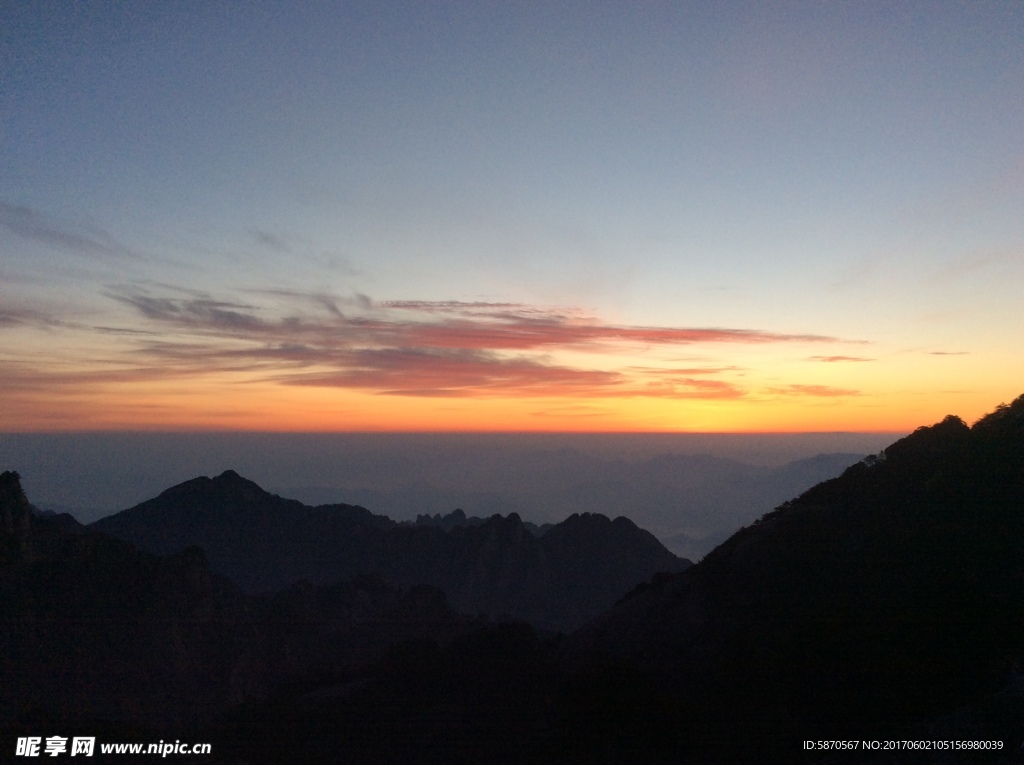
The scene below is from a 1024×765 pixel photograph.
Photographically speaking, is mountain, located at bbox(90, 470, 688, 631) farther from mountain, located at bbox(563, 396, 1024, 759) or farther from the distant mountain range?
mountain, located at bbox(563, 396, 1024, 759)

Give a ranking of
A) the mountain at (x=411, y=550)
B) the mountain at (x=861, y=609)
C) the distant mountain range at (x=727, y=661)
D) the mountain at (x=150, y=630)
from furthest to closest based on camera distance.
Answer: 1. the mountain at (x=411, y=550)
2. the mountain at (x=150, y=630)
3. the distant mountain range at (x=727, y=661)
4. the mountain at (x=861, y=609)

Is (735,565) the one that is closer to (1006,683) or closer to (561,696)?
(561,696)

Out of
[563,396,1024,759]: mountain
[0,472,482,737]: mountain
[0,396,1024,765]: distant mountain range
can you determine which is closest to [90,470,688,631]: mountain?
[0,472,482,737]: mountain

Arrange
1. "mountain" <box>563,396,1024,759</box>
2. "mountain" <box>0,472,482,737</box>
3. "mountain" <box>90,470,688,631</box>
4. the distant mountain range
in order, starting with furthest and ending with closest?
"mountain" <box>90,470,688,631</box> < "mountain" <box>0,472,482,737</box> < the distant mountain range < "mountain" <box>563,396,1024,759</box>

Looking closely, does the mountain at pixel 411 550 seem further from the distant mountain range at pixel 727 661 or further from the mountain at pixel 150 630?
the distant mountain range at pixel 727 661

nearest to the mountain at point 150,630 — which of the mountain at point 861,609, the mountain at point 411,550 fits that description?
the mountain at point 861,609

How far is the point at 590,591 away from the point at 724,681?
119290 millimetres

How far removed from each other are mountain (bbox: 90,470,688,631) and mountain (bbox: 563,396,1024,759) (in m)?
106

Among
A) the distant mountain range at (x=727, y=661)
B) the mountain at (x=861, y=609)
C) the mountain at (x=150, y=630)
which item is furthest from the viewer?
the mountain at (x=150, y=630)

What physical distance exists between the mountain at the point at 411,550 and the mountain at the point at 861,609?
106 meters

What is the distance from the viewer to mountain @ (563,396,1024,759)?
27641 mm

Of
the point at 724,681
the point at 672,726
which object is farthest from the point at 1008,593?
the point at 672,726

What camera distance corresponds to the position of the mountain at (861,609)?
27.6m

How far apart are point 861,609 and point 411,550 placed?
438 ft
